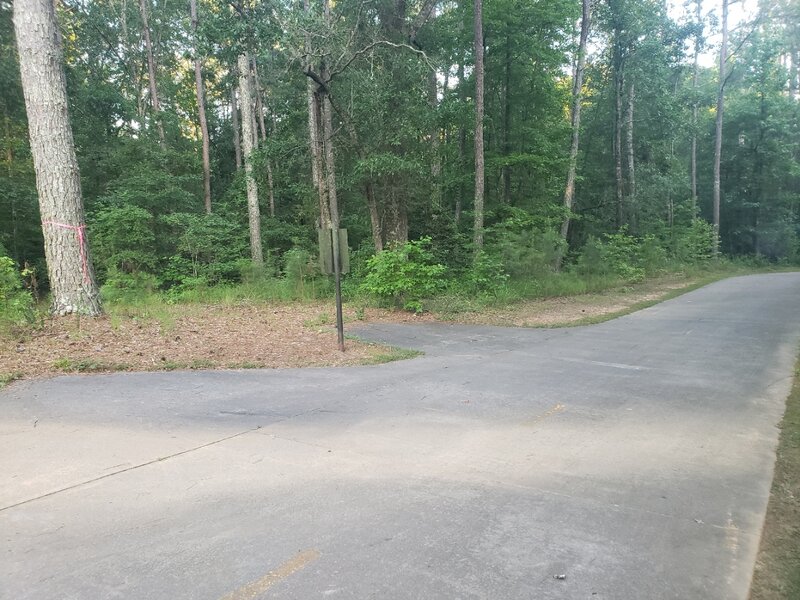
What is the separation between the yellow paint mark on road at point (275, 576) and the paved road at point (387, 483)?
11mm

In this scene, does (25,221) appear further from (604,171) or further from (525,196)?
(604,171)

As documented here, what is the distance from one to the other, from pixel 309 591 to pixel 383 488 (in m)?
1.25

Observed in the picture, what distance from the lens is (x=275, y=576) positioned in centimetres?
279

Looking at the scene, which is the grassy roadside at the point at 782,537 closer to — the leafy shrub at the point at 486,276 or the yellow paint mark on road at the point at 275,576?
the yellow paint mark on road at the point at 275,576

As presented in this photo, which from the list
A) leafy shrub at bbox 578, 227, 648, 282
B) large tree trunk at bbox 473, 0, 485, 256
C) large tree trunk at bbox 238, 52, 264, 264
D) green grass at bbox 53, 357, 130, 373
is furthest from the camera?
leafy shrub at bbox 578, 227, 648, 282

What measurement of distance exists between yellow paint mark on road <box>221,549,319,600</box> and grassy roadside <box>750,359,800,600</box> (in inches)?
93.7

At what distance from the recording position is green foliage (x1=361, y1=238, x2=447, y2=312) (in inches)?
517

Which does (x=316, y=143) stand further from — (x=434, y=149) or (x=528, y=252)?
(x=528, y=252)

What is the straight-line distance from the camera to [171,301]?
1551cm

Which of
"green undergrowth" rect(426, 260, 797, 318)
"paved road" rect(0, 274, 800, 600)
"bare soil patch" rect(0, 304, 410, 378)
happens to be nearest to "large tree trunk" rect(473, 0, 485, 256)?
"green undergrowth" rect(426, 260, 797, 318)

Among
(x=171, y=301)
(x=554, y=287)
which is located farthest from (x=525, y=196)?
(x=171, y=301)

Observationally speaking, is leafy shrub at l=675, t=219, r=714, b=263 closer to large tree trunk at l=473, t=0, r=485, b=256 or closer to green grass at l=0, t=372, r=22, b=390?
large tree trunk at l=473, t=0, r=485, b=256

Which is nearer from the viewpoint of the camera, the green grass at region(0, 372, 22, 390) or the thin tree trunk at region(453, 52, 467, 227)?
the green grass at region(0, 372, 22, 390)

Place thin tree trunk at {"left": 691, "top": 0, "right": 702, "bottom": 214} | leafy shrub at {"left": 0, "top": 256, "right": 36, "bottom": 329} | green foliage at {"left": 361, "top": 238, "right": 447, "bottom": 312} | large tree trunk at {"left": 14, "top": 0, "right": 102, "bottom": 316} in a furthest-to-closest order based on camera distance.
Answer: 1. thin tree trunk at {"left": 691, "top": 0, "right": 702, "bottom": 214}
2. green foliage at {"left": 361, "top": 238, "right": 447, "bottom": 312}
3. large tree trunk at {"left": 14, "top": 0, "right": 102, "bottom": 316}
4. leafy shrub at {"left": 0, "top": 256, "right": 36, "bottom": 329}
